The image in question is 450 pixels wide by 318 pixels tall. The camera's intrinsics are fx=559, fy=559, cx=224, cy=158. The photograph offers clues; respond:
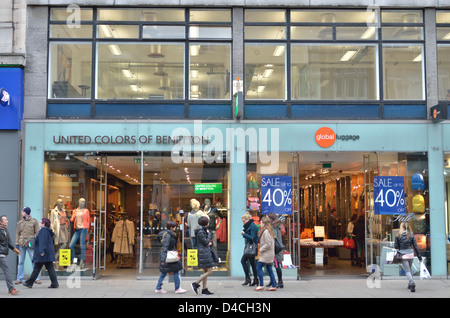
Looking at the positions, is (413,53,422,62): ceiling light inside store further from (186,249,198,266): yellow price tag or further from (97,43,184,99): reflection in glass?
(186,249,198,266): yellow price tag

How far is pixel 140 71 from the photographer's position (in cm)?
1655

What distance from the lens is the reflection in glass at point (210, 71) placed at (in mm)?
16406

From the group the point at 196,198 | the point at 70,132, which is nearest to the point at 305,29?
the point at 196,198

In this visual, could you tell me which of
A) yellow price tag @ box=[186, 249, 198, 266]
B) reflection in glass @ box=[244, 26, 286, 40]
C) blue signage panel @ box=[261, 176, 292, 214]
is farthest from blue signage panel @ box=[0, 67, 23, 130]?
→ blue signage panel @ box=[261, 176, 292, 214]

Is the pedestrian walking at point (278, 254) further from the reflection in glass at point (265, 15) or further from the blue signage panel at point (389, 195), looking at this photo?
the reflection in glass at point (265, 15)

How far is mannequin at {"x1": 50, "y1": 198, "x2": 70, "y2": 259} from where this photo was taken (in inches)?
626

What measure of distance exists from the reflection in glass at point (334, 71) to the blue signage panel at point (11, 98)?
795 centimetres

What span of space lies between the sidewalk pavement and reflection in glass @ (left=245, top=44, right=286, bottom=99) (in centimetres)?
537

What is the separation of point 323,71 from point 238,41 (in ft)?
9.01

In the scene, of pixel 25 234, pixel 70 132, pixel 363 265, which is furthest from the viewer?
pixel 363 265

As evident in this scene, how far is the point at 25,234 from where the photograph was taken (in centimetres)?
→ 1477

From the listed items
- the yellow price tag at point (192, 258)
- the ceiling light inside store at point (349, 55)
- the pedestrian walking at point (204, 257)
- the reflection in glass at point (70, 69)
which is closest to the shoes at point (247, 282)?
the yellow price tag at point (192, 258)

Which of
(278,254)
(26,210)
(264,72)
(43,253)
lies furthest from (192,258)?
(264,72)

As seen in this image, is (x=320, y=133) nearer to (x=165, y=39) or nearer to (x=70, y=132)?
(x=165, y=39)
